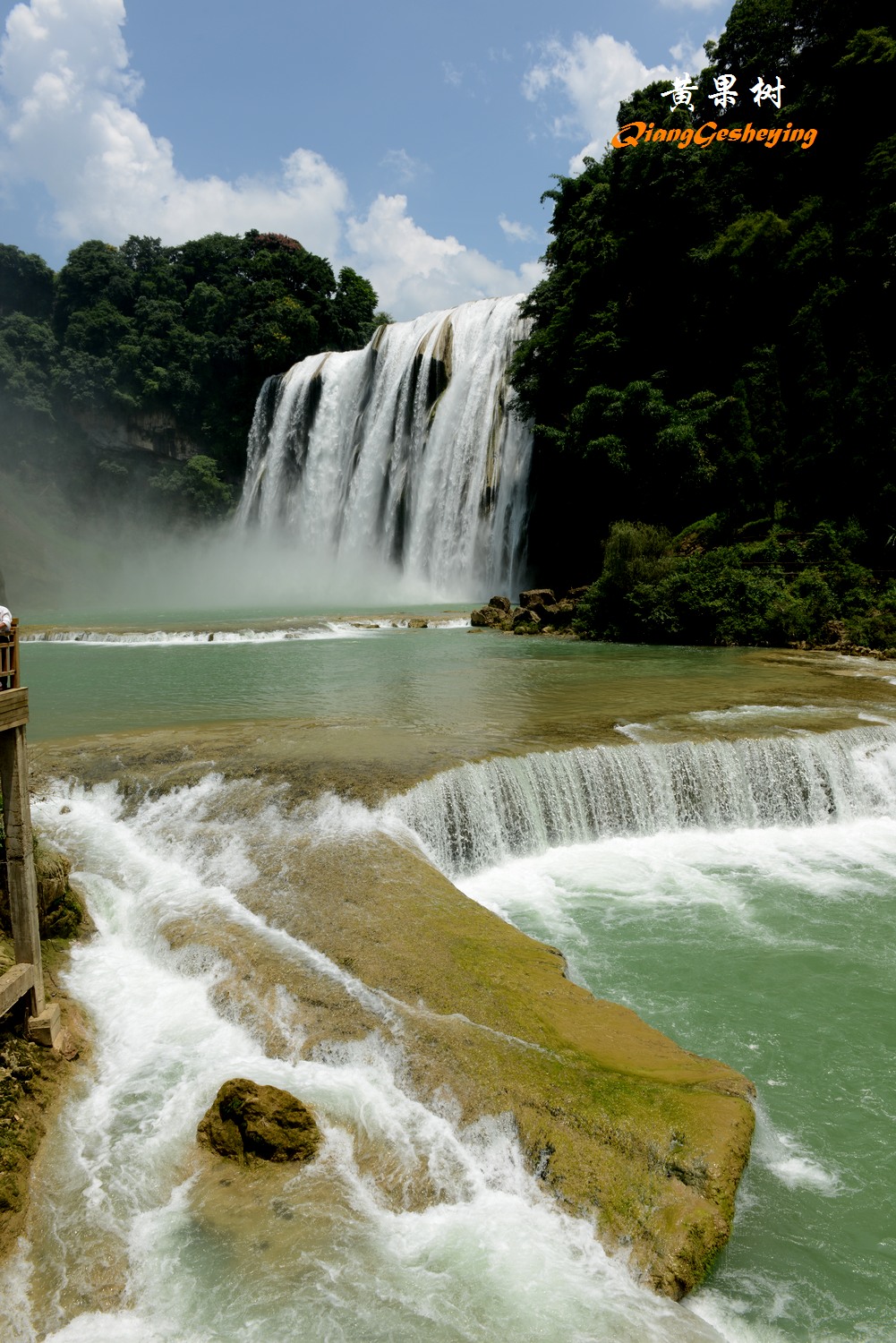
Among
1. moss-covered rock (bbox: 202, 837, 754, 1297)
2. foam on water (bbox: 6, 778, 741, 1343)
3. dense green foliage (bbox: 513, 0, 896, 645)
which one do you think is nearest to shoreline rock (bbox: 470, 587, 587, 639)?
dense green foliage (bbox: 513, 0, 896, 645)

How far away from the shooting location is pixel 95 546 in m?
47.8

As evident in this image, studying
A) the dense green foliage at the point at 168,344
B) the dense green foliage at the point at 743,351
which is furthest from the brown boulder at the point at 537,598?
the dense green foliage at the point at 168,344

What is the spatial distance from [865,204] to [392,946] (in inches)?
892

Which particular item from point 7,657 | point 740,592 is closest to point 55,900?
point 7,657

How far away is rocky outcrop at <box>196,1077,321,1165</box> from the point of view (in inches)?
161

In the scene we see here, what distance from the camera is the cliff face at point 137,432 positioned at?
156 ft

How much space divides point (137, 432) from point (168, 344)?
5.19 m

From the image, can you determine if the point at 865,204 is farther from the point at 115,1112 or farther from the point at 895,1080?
the point at 115,1112

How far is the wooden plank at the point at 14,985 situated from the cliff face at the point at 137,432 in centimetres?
4657

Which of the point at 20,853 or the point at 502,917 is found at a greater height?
the point at 20,853

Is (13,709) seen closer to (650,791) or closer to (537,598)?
(650,791)

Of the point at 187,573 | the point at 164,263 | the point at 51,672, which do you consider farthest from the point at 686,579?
the point at 164,263

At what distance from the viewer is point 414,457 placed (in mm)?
31625

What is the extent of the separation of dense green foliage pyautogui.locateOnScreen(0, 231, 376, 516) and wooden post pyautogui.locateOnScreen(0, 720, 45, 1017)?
141 feet
